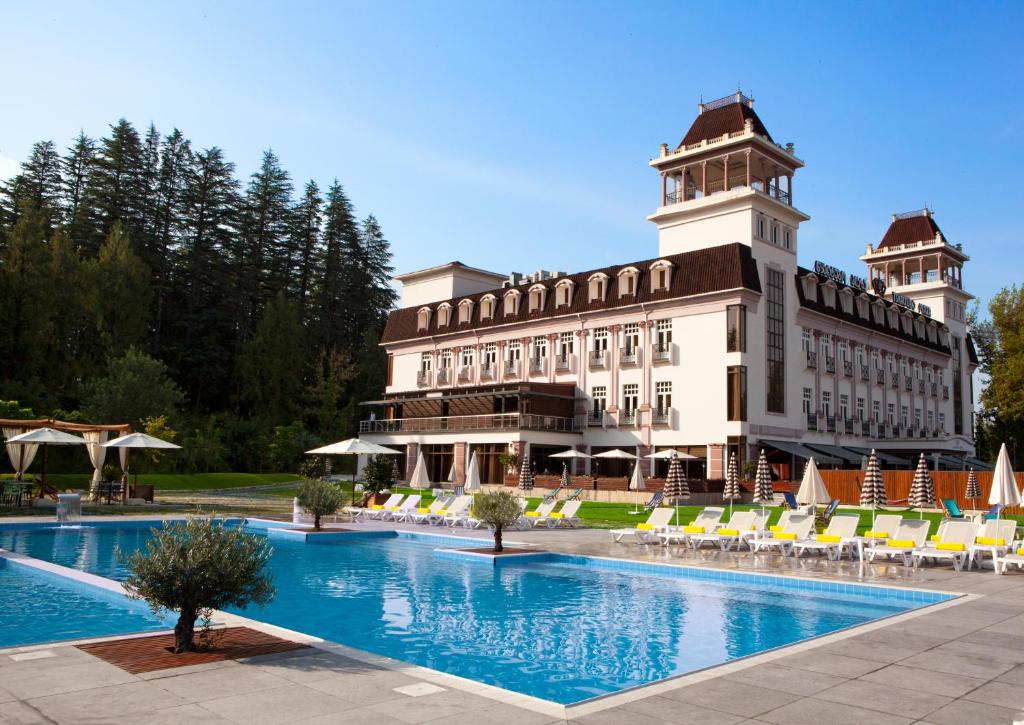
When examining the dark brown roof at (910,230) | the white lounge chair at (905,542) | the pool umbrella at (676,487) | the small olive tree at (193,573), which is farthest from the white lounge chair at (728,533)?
the dark brown roof at (910,230)

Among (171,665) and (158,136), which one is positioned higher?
(158,136)

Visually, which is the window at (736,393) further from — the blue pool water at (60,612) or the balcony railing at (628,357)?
the blue pool water at (60,612)

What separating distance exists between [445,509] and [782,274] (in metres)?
26.1

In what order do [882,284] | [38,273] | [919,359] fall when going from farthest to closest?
[882,284] < [919,359] < [38,273]

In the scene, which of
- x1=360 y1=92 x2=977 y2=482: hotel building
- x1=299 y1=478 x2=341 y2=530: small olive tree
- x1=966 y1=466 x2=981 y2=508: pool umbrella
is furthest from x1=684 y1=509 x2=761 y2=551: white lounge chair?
x1=360 y1=92 x2=977 y2=482: hotel building

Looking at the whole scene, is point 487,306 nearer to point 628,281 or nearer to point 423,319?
point 423,319

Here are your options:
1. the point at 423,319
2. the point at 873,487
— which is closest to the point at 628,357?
the point at 423,319

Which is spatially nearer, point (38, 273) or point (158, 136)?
point (38, 273)

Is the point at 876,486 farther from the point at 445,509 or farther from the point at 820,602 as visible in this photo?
the point at 820,602

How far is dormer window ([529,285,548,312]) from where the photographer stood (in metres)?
47.5

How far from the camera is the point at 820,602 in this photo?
1160 cm

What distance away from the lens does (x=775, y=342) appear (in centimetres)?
4150

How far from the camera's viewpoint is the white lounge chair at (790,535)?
15.9 meters

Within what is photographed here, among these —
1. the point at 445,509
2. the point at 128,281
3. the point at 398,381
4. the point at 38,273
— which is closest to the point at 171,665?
the point at 445,509
